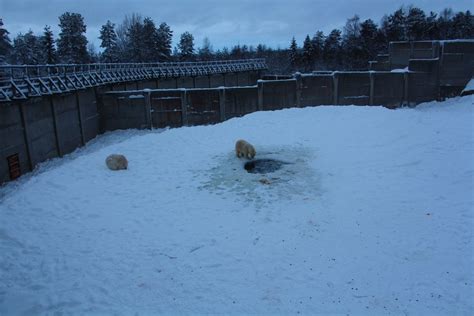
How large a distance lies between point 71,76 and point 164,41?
46.7 metres

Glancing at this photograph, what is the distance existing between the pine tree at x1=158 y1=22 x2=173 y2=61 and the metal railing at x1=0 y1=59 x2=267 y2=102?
16.5m

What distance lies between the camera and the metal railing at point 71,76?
56.4ft

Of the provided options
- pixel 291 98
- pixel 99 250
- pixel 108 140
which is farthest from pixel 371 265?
pixel 108 140

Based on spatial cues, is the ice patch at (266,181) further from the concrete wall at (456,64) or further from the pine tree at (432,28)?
the pine tree at (432,28)

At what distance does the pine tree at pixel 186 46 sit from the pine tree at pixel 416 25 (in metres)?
37.8

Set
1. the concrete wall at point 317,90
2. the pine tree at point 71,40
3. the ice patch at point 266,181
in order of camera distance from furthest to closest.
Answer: the pine tree at point 71,40 < the concrete wall at point 317,90 < the ice patch at point 266,181

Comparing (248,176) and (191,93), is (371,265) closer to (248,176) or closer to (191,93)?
(248,176)

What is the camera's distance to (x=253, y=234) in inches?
330

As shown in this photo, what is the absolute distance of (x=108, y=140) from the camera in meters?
24.3

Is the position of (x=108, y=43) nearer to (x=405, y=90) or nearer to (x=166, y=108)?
(x=166, y=108)

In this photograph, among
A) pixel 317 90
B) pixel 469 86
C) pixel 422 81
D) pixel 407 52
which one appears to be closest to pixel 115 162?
pixel 317 90

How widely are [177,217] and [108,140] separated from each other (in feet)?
54.2

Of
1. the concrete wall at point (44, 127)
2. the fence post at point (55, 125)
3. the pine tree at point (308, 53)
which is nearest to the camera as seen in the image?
the concrete wall at point (44, 127)

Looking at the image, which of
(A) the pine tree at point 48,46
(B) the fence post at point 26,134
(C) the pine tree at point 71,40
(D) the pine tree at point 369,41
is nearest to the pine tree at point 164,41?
(C) the pine tree at point 71,40
